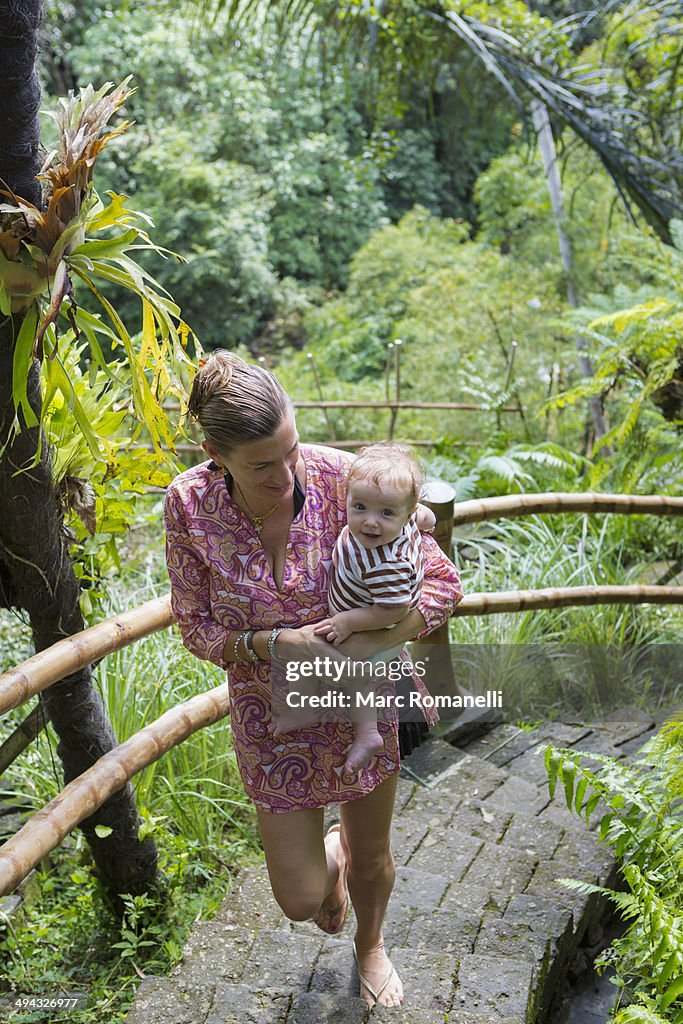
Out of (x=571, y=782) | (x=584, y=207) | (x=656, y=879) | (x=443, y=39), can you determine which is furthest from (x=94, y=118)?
(x=584, y=207)

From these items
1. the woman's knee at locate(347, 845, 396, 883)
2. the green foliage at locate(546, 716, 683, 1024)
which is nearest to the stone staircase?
the green foliage at locate(546, 716, 683, 1024)

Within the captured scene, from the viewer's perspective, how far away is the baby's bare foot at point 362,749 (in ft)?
5.85

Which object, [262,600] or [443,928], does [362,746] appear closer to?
[262,600]

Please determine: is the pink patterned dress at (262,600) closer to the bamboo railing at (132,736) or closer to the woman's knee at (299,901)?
the woman's knee at (299,901)

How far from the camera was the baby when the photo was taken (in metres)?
1.70

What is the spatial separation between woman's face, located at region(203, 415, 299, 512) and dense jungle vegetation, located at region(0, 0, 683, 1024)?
12.6 inches

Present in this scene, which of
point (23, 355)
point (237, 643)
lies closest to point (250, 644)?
point (237, 643)

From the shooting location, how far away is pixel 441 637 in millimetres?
3152

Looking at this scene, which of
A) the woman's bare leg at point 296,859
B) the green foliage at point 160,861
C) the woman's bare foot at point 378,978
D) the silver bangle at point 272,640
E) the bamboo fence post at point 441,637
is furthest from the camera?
the bamboo fence post at point 441,637

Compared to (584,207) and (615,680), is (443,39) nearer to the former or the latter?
(584,207)

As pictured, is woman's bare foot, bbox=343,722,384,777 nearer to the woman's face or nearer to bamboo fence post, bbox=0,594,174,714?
the woman's face

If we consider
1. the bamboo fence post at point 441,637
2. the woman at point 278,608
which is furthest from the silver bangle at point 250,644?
the bamboo fence post at point 441,637

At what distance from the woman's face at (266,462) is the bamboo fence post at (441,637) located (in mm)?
1154

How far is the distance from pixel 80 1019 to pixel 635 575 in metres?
3.12
